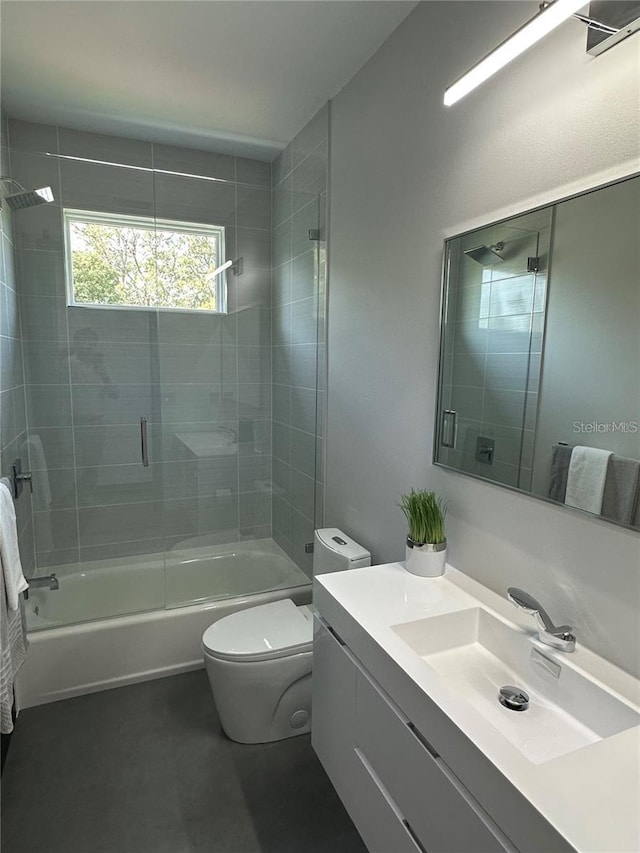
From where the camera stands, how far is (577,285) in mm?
1186

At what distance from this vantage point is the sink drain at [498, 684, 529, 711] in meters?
1.16

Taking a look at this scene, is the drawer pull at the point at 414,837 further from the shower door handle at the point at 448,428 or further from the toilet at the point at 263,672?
the shower door handle at the point at 448,428

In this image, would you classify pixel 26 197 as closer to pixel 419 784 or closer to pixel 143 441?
pixel 143 441

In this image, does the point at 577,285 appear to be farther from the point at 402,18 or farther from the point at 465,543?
the point at 402,18

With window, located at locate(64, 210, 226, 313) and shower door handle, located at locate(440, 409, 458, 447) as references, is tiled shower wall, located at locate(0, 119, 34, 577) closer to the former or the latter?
window, located at locate(64, 210, 226, 313)

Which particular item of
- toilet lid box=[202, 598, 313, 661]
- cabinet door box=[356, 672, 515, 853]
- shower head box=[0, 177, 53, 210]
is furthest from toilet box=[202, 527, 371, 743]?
shower head box=[0, 177, 53, 210]

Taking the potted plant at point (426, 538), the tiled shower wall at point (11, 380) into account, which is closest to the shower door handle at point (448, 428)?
the potted plant at point (426, 538)

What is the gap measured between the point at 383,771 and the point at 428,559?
0.60 metres

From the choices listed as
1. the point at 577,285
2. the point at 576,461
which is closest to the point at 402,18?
the point at 577,285

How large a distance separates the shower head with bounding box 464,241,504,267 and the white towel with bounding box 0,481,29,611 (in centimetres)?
186

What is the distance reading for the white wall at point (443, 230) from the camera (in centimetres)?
112

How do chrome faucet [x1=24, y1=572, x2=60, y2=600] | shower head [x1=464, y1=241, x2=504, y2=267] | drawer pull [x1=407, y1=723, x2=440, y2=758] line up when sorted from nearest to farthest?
drawer pull [x1=407, y1=723, x2=440, y2=758]
shower head [x1=464, y1=241, x2=504, y2=267]
chrome faucet [x1=24, y1=572, x2=60, y2=600]

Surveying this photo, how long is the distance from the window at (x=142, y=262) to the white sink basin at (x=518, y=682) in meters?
2.34

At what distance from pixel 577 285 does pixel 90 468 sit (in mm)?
2692
